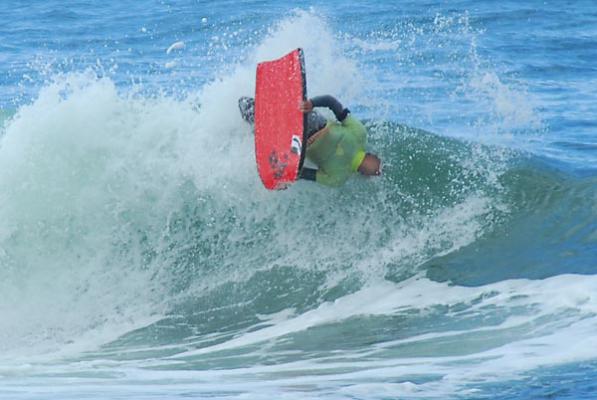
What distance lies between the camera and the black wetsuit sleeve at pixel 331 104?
8961mm

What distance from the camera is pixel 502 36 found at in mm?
19359

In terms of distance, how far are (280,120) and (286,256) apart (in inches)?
57.8

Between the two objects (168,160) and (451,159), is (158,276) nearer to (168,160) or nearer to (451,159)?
(168,160)

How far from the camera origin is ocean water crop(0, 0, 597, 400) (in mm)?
7008

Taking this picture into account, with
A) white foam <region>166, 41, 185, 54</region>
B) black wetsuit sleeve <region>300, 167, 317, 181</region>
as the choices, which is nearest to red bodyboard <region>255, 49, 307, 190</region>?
black wetsuit sleeve <region>300, 167, 317, 181</region>

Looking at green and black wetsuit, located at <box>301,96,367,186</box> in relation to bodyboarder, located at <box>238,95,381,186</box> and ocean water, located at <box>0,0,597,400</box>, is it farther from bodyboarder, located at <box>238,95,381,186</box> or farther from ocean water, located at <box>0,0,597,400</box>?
ocean water, located at <box>0,0,597,400</box>

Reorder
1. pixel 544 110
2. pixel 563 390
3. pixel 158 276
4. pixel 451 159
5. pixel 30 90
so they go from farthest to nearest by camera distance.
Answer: pixel 30 90 < pixel 544 110 < pixel 451 159 < pixel 158 276 < pixel 563 390

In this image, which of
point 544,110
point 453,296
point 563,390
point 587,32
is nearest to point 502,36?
point 587,32

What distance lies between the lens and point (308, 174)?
9.11 meters

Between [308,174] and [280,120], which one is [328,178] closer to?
[308,174]

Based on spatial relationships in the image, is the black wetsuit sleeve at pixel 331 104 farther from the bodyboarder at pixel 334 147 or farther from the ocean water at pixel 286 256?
the ocean water at pixel 286 256

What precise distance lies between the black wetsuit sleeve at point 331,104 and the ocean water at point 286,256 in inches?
42.4

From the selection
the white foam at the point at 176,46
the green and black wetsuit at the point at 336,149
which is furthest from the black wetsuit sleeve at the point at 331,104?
the white foam at the point at 176,46

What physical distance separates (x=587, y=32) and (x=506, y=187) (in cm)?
957
